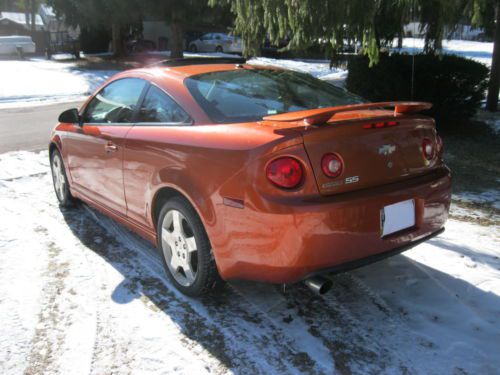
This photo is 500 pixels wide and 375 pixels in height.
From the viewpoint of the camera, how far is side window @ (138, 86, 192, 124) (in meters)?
3.47

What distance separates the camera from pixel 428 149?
3328 millimetres

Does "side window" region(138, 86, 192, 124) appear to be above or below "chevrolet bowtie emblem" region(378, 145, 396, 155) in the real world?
above

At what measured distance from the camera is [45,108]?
1477 cm

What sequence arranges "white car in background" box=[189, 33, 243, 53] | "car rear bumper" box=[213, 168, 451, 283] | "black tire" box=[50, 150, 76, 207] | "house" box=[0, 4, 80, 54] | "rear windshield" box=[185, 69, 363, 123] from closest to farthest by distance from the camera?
"car rear bumper" box=[213, 168, 451, 283] < "rear windshield" box=[185, 69, 363, 123] < "black tire" box=[50, 150, 76, 207] < "white car in background" box=[189, 33, 243, 53] < "house" box=[0, 4, 80, 54]

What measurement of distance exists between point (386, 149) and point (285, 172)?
709 millimetres

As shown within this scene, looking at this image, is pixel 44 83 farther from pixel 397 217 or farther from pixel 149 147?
pixel 397 217

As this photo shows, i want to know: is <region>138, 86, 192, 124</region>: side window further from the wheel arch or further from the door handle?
the wheel arch

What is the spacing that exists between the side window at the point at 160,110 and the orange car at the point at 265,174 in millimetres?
10

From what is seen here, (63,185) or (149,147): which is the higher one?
(149,147)

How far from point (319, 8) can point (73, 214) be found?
3553 mm

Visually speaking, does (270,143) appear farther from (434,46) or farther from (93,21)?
(93,21)

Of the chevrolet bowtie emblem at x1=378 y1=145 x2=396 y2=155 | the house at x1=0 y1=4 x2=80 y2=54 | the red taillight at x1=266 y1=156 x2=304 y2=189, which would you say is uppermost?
the house at x1=0 y1=4 x2=80 y2=54

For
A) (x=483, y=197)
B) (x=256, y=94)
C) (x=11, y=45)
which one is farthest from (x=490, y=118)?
(x=11, y=45)

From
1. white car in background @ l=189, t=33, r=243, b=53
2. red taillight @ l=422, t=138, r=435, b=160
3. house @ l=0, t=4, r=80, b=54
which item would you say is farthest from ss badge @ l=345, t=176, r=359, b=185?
white car in background @ l=189, t=33, r=243, b=53
